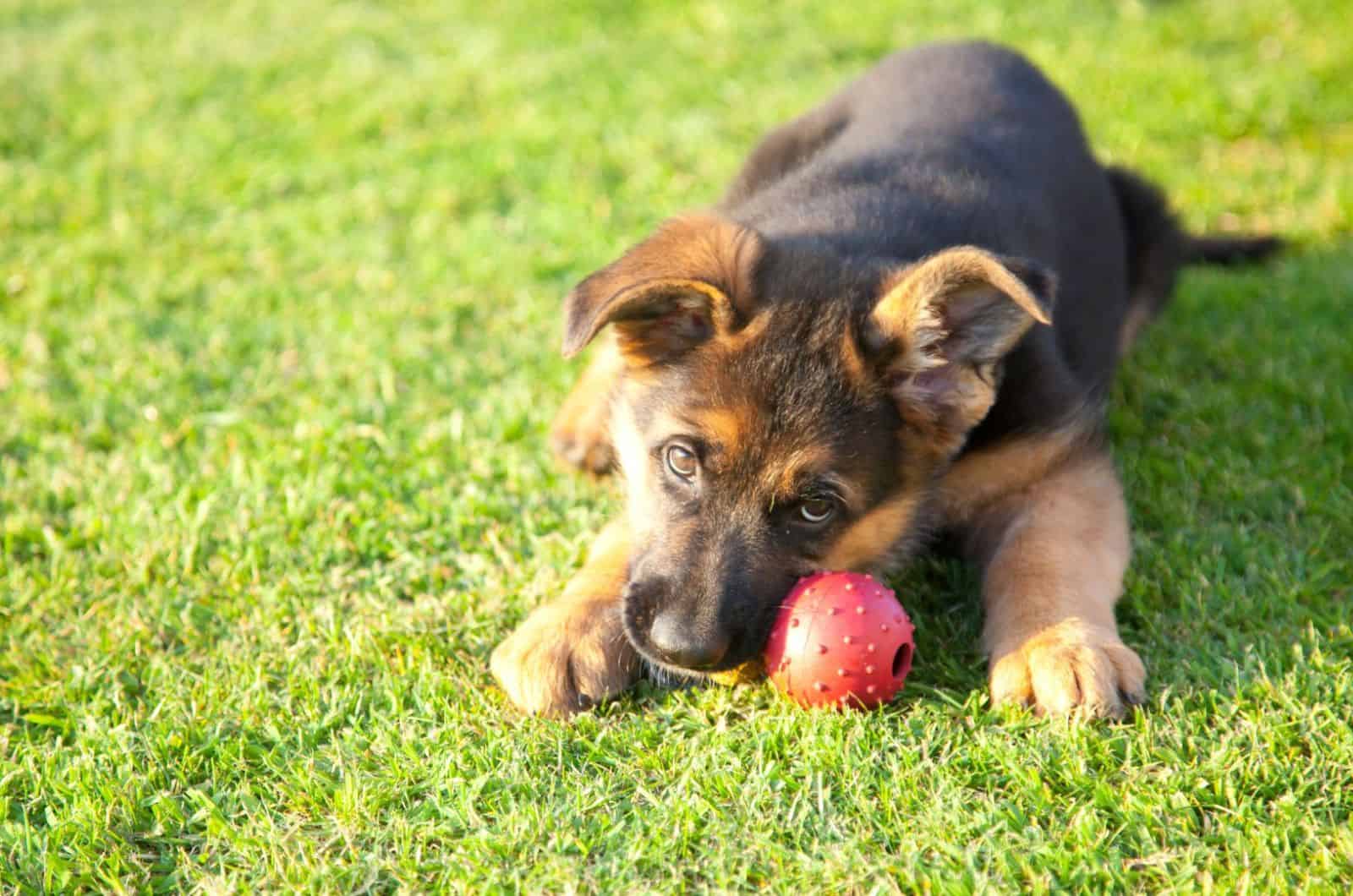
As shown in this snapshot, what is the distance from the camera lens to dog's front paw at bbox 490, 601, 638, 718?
306 cm

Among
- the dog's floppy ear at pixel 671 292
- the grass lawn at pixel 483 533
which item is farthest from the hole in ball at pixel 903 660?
the dog's floppy ear at pixel 671 292

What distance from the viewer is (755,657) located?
3051mm

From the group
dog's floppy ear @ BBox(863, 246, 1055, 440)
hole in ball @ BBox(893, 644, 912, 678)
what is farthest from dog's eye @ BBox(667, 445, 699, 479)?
hole in ball @ BBox(893, 644, 912, 678)

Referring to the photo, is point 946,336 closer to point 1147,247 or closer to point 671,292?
point 671,292

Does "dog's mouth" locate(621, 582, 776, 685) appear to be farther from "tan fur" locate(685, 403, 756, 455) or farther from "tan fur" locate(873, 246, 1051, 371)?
"tan fur" locate(873, 246, 1051, 371)

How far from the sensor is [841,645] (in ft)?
9.53

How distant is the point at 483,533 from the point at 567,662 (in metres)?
0.91

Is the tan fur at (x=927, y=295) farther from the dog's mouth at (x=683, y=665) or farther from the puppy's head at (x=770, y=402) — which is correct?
the dog's mouth at (x=683, y=665)

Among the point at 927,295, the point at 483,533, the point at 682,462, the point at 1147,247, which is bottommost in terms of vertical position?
the point at 1147,247

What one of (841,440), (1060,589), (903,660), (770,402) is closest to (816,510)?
(841,440)

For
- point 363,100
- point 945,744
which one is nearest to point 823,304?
point 945,744

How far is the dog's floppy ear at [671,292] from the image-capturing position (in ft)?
9.96

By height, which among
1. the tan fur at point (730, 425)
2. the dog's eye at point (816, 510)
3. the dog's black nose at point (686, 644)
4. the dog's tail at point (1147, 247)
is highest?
the tan fur at point (730, 425)

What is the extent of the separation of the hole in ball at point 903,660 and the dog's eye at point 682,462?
666 mm
